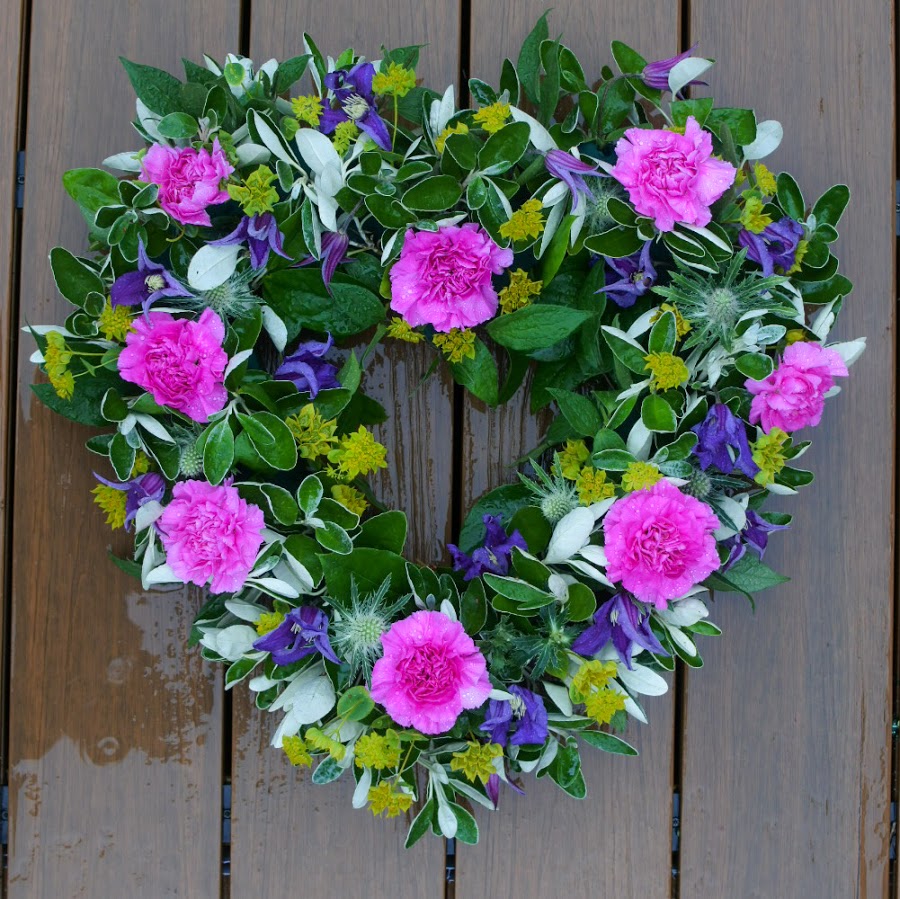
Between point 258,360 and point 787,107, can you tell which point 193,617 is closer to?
point 258,360

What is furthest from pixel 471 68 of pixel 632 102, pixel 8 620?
pixel 8 620

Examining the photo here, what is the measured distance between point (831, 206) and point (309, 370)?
664 mm

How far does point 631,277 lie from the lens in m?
0.94

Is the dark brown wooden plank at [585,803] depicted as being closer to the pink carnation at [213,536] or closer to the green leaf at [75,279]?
the pink carnation at [213,536]

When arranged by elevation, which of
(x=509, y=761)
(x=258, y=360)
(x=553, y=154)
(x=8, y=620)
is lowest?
(x=509, y=761)

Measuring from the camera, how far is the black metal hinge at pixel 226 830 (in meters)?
1.06

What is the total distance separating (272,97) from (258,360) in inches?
12.0

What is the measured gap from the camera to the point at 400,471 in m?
1.04

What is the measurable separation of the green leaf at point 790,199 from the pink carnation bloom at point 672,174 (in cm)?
13

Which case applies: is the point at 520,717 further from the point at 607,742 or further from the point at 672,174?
the point at 672,174

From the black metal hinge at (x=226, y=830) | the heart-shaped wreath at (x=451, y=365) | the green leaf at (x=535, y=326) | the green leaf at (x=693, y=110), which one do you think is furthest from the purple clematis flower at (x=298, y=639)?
the green leaf at (x=693, y=110)

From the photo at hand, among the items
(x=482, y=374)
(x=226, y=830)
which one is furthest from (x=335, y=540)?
(x=226, y=830)

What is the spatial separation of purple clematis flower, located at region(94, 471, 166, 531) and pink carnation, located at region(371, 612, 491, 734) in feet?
1.03

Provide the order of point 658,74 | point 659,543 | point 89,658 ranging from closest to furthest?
point 659,543 → point 658,74 → point 89,658
